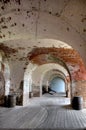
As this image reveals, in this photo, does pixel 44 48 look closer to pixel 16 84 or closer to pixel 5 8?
pixel 16 84

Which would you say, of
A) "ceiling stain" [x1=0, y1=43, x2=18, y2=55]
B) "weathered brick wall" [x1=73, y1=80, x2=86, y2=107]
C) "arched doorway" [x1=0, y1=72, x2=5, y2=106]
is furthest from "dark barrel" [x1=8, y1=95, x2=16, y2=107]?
"weathered brick wall" [x1=73, y1=80, x2=86, y2=107]

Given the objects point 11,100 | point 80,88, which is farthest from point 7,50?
point 80,88

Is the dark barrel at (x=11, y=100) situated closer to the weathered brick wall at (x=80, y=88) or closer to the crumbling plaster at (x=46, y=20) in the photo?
the weathered brick wall at (x=80, y=88)

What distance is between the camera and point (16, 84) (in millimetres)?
8836

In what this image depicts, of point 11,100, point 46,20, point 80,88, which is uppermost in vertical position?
point 46,20

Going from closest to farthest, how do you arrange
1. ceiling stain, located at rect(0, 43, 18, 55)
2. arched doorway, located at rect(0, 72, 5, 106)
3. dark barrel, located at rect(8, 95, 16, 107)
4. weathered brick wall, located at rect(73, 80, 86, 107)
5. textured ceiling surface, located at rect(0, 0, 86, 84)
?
textured ceiling surface, located at rect(0, 0, 86, 84)
ceiling stain, located at rect(0, 43, 18, 55)
dark barrel, located at rect(8, 95, 16, 107)
weathered brick wall, located at rect(73, 80, 86, 107)
arched doorway, located at rect(0, 72, 5, 106)

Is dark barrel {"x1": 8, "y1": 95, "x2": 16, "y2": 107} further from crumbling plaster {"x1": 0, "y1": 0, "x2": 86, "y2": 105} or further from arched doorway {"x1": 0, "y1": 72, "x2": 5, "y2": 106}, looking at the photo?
crumbling plaster {"x1": 0, "y1": 0, "x2": 86, "y2": 105}

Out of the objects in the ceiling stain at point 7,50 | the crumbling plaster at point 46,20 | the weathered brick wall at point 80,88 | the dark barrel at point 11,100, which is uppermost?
the ceiling stain at point 7,50

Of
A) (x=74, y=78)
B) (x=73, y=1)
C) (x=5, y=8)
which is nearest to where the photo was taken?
(x=73, y=1)

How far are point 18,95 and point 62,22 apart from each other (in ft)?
19.6

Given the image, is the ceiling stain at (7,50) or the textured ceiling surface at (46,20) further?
the ceiling stain at (7,50)

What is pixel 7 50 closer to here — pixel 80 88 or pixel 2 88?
pixel 2 88

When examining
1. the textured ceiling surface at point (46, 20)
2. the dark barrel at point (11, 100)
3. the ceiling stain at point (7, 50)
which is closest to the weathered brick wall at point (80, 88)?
the dark barrel at point (11, 100)

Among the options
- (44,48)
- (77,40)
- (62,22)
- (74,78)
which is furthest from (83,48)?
(74,78)
